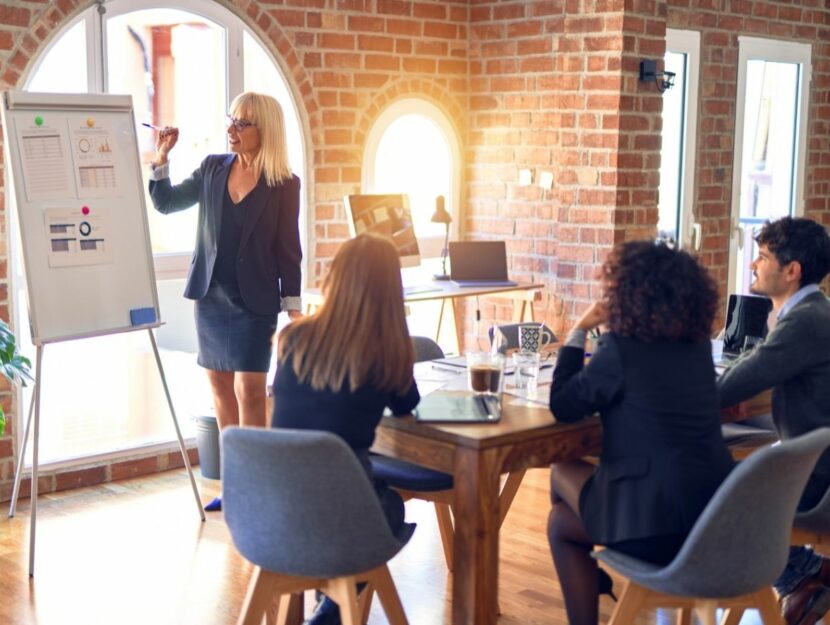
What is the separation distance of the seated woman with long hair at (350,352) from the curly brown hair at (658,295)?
52cm

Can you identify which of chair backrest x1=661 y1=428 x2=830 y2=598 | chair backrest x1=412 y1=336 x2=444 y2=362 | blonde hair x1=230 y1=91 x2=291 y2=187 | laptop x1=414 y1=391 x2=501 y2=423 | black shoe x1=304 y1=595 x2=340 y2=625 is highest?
blonde hair x1=230 y1=91 x2=291 y2=187

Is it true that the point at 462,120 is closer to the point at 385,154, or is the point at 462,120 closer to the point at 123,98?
the point at 385,154

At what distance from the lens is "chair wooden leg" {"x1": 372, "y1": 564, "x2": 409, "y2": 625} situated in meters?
2.83

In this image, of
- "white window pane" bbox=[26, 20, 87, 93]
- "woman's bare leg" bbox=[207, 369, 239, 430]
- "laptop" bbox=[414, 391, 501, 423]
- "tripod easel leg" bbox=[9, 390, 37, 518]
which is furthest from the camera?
"white window pane" bbox=[26, 20, 87, 93]

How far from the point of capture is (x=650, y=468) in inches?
107

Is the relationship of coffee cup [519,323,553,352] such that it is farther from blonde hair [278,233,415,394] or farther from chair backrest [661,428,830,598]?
chair backrest [661,428,830,598]

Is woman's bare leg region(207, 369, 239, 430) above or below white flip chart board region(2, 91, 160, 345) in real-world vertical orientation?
below

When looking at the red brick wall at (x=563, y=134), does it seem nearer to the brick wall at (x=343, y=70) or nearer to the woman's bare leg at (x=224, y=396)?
the brick wall at (x=343, y=70)

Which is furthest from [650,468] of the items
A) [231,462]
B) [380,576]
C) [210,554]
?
[210,554]

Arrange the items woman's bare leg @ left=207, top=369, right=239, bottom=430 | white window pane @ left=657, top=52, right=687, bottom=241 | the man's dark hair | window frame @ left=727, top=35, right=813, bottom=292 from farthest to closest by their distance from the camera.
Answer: window frame @ left=727, top=35, right=813, bottom=292 → white window pane @ left=657, top=52, right=687, bottom=241 → woman's bare leg @ left=207, top=369, right=239, bottom=430 → the man's dark hair

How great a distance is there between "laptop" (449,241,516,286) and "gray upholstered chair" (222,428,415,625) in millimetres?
2944

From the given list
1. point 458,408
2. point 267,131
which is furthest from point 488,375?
point 267,131

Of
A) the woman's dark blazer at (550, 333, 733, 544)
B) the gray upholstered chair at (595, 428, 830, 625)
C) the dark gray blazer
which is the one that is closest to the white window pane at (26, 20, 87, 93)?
the woman's dark blazer at (550, 333, 733, 544)

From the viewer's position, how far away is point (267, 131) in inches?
169
